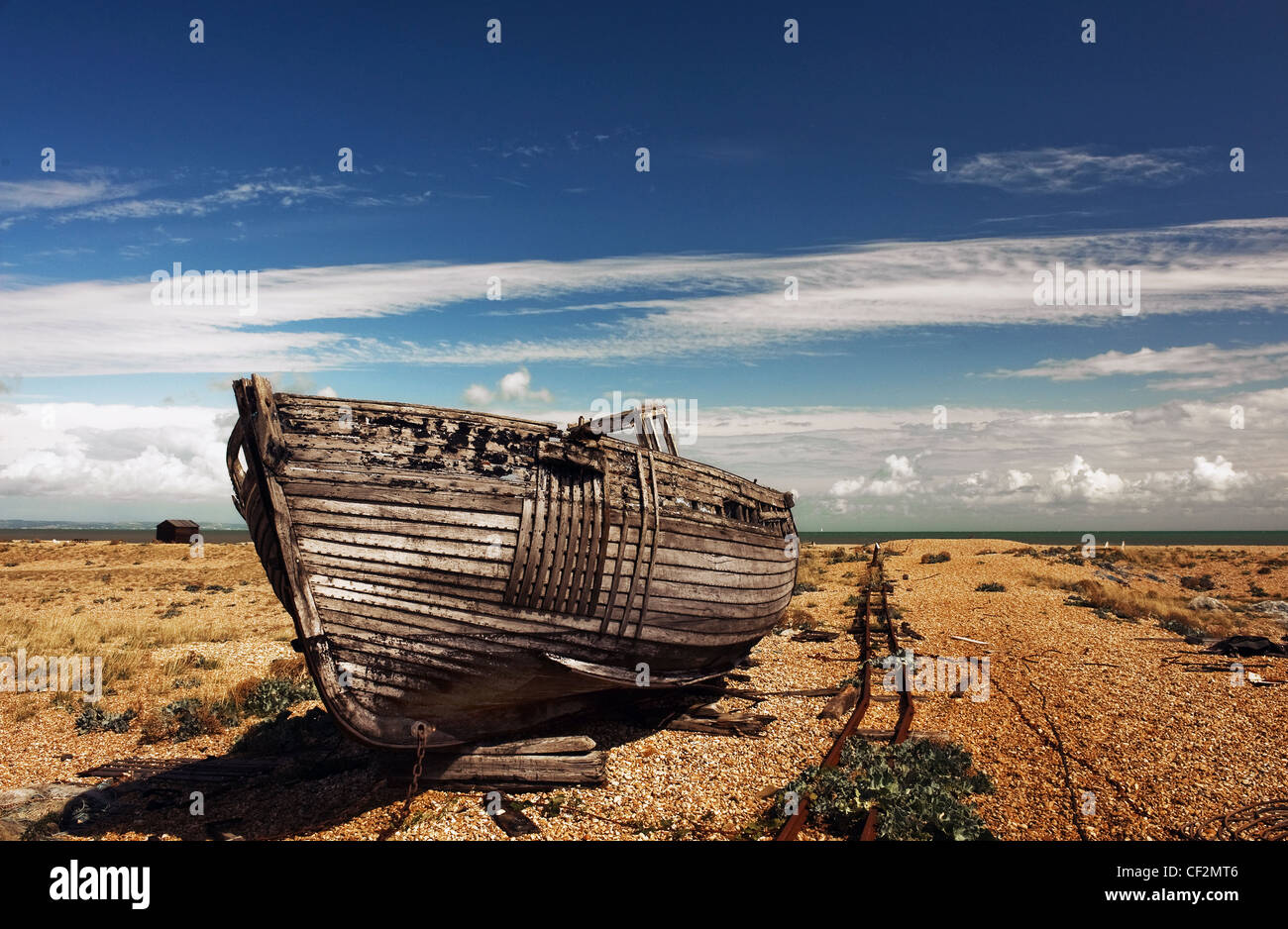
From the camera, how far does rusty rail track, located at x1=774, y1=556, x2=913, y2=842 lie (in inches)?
284

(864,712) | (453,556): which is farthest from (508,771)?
(864,712)

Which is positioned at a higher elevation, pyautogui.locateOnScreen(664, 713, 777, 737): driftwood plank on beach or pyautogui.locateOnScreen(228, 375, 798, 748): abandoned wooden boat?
pyautogui.locateOnScreen(228, 375, 798, 748): abandoned wooden boat

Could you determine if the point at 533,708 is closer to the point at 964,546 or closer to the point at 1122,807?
the point at 1122,807

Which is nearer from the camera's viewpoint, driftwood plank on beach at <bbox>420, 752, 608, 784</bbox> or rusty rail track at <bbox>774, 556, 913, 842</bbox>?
rusty rail track at <bbox>774, 556, 913, 842</bbox>

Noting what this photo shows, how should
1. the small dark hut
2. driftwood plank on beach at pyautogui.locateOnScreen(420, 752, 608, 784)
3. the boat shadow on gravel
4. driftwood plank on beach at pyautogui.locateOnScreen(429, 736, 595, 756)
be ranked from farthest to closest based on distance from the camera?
the small dark hut → driftwood plank on beach at pyautogui.locateOnScreen(429, 736, 595, 756) → driftwood plank on beach at pyautogui.locateOnScreen(420, 752, 608, 784) → the boat shadow on gravel

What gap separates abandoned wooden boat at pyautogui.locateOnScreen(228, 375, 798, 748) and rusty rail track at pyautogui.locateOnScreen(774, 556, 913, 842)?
106 inches

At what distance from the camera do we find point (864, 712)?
38.1 ft

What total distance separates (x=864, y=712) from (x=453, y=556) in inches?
301

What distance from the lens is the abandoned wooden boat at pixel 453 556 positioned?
26.3ft

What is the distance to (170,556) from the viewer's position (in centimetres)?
5128

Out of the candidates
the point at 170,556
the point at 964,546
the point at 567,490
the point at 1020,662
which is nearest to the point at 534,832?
the point at 567,490

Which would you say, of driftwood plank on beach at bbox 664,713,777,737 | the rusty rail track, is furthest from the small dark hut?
driftwood plank on beach at bbox 664,713,777,737

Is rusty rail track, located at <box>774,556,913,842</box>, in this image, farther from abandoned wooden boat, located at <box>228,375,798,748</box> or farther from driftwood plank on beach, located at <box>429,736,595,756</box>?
driftwood plank on beach, located at <box>429,736,595,756</box>

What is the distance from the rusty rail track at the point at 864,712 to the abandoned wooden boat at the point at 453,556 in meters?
2.70
